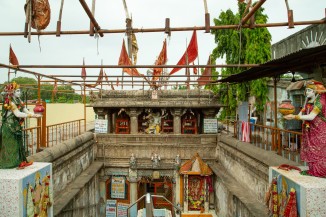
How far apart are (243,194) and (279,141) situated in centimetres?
208

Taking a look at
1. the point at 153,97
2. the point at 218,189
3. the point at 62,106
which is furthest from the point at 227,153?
the point at 62,106

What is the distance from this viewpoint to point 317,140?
14.0 ft

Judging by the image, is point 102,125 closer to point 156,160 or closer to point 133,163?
point 133,163

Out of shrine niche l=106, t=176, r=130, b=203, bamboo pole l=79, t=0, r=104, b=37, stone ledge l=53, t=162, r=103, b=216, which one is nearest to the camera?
bamboo pole l=79, t=0, r=104, b=37

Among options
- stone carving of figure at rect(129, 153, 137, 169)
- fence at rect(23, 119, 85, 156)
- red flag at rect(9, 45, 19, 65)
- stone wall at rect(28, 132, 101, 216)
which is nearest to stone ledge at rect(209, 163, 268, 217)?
Answer: stone carving of figure at rect(129, 153, 137, 169)

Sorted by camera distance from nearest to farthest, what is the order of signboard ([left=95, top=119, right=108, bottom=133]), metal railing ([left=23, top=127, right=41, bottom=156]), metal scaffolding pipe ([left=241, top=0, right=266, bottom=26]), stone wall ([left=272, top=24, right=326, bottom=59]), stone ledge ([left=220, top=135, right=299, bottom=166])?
1. metal scaffolding pipe ([left=241, top=0, right=266, bottom=26])
2. metal railing ([left=23, top=127, right=41, bottom=156])
3. stone ledge ([left=220, top=135, right=299, bottom=166])
4. stone wall ([left=272, top=24, right=326, bottom=59])
5. signboard ([left=95, top=119, right=108, bottom=133])

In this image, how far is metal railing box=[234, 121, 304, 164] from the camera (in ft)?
24.0

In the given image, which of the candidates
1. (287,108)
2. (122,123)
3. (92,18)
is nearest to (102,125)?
(122,123)

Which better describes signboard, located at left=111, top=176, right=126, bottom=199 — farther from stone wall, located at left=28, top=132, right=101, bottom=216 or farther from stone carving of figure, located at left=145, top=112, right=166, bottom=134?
stone carving of figure, located at left=145, top=112, right=166, bottom=134

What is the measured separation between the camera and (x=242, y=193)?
8.00m

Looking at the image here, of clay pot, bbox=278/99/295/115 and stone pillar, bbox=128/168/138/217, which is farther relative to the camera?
stone pillar, bbox=128/168/138/217

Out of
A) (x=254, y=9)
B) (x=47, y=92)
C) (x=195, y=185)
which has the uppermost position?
(x=47, y=92)

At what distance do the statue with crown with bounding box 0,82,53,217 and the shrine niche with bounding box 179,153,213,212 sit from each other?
7253 mm

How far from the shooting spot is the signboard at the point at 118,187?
13106mm
